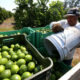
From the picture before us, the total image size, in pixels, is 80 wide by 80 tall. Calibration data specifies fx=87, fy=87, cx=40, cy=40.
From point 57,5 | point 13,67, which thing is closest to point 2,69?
point 13,67

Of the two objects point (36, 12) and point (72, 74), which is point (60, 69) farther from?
point (36, 12)

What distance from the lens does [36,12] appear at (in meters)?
6.85

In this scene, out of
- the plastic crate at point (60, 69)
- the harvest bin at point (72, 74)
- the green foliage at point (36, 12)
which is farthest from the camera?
the green foliage at point (36, 12)

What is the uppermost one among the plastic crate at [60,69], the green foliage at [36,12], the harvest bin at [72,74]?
the green foliage at [36,12]

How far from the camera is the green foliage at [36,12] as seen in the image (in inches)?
270

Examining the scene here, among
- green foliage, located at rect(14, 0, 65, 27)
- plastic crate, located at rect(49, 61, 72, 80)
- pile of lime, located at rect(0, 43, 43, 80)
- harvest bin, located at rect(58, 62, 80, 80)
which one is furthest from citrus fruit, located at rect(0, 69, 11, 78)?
green foliage, located at rect(14, 0, 65, 27)

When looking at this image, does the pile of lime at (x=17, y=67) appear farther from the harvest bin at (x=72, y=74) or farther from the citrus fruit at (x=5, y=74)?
the harvest bin at (x=72, y=74)

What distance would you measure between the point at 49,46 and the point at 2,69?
858 mm

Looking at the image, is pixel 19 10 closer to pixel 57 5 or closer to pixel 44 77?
pixel 57 5

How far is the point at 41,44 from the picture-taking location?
2.01 metres

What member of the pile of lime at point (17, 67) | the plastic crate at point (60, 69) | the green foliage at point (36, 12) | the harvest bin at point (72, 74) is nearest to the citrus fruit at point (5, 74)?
the pile of lime at point (17, 67)

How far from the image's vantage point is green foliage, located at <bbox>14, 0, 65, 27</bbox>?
6.85m

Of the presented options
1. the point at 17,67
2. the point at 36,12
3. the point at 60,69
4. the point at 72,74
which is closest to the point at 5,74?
the point at 17,67

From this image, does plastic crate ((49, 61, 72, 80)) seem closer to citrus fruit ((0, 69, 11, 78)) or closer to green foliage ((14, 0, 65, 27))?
citrus fruit ((0, 69, 11, 78))
